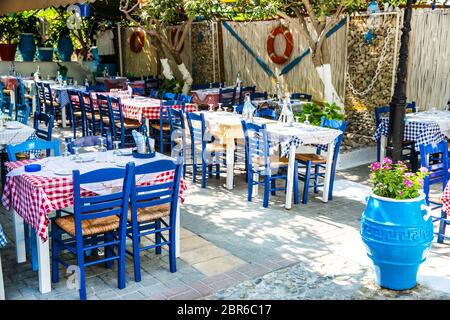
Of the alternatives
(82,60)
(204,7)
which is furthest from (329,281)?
(82,60)

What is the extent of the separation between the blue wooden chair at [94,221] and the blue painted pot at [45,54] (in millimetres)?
13767

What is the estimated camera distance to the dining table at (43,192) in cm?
385

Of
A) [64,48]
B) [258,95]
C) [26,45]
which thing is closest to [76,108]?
[258,95]

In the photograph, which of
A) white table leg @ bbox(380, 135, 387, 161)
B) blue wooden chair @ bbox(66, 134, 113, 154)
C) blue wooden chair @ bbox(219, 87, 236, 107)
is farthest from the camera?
blue wooden chair @ bbox(219, 87, 236, 107)

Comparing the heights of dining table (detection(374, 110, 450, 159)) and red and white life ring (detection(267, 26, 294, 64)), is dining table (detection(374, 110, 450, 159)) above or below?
below

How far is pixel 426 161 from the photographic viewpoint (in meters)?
4.98

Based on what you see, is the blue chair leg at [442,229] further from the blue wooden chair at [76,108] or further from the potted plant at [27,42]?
the potted plant at [27,42]

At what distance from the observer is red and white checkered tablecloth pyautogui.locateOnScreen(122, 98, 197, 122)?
340 inches

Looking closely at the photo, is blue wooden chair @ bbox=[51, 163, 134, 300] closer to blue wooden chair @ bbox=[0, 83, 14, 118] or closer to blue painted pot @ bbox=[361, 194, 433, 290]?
blue painted pot @ bbox=[361, 194, 433, 290]

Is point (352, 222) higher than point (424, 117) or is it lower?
lower

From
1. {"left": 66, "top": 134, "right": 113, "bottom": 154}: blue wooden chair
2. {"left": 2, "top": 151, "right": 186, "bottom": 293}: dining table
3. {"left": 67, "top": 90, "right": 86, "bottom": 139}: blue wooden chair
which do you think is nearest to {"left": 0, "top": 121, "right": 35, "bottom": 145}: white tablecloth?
{"left": 66, "top": 134, "right": 113, "bottom": 154}: blue wooden chair

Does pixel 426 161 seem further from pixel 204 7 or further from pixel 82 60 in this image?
pixel 82 60

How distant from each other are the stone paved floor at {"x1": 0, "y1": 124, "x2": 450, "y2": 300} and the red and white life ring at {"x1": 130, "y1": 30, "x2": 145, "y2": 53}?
1134 cm
